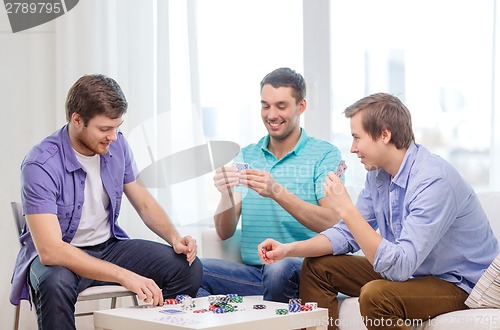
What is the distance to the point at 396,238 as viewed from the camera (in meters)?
2.48

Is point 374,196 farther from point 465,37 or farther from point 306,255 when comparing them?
point 465,37

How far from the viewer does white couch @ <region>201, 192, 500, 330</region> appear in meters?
2.16

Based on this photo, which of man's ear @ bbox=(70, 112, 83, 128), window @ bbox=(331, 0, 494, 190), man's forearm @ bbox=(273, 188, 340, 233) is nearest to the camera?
man's ear @ bbox=(70, 112, 83, 128)

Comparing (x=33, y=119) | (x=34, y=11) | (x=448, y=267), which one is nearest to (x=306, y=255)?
(x=448, y=267)

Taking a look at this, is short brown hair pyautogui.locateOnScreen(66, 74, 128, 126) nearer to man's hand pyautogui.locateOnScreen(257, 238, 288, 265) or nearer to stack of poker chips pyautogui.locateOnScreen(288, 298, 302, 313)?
man's hand pyautogui.locateOnScreen(257, 238, 288, 265)

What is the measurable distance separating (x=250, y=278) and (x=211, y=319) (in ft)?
2.44

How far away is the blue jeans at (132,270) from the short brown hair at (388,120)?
31.9 inches

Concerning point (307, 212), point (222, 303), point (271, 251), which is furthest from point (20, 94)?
point (222, 303)

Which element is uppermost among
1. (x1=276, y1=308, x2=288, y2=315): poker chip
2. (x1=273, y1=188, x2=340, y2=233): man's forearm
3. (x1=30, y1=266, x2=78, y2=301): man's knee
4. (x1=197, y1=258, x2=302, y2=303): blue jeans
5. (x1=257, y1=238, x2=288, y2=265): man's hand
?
(x1=273, y1=188, x2=340, y2=233): man's forearm

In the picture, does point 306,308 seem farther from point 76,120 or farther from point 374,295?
point 76,120

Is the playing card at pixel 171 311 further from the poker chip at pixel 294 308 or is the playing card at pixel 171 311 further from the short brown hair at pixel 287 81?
the short brown hair at pixel 287 81

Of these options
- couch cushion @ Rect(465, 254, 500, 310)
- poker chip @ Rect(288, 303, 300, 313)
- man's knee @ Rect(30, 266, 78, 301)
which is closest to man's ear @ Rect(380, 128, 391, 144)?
→ couch cushion @ Rect(465, 254, 500, 310)

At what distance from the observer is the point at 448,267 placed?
93.7 inches

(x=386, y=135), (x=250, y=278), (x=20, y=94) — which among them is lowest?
(x=250, y=278)
